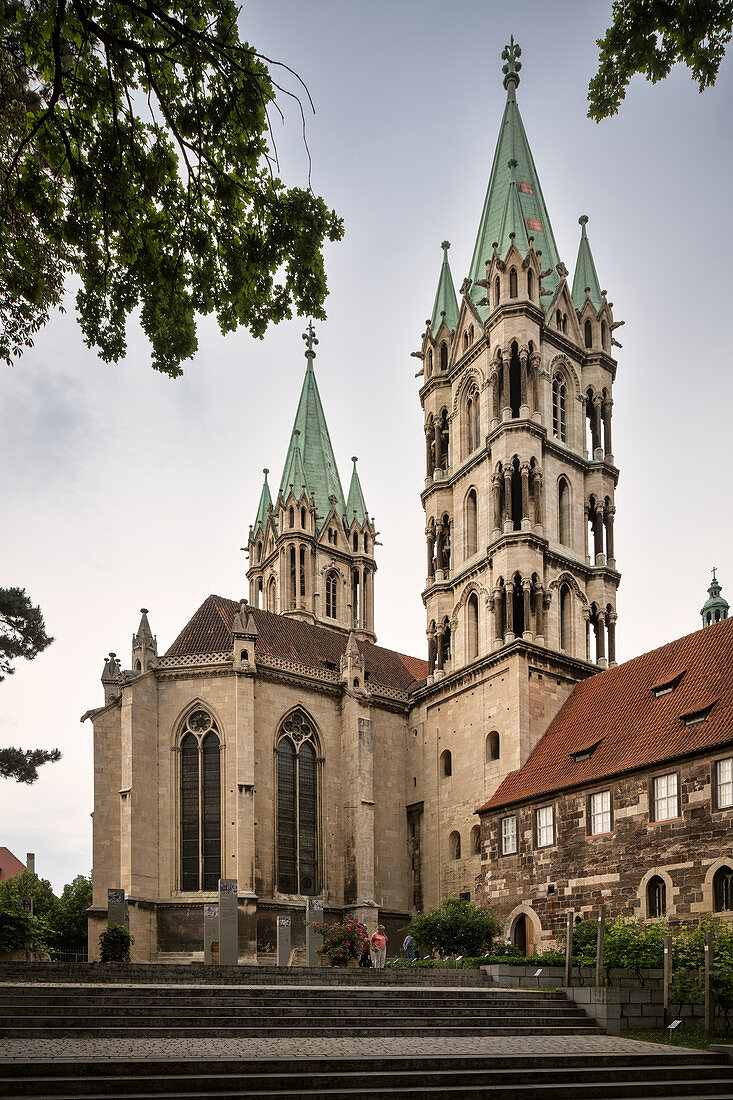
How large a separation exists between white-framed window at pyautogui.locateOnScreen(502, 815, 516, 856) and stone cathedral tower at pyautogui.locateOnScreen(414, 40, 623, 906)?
2.70 meters

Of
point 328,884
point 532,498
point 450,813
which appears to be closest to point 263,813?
point 328,884

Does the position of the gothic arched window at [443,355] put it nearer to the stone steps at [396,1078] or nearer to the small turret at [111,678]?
the small turret at [111,678]

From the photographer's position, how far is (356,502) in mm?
68438

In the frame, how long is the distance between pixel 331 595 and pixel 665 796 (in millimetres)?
37916

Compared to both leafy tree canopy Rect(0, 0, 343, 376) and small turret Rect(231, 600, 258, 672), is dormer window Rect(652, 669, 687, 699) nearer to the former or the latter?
small turret Rect(231, 600, 258, 672)

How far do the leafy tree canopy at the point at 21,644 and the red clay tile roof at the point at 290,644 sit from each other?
9736 mm

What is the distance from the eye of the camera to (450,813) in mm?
40844

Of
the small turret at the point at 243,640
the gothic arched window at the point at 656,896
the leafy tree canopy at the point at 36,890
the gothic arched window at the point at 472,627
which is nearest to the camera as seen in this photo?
the gothic arched window at the point at 656,896

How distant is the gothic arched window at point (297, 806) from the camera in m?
39.1

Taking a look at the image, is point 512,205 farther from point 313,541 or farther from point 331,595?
point 331,595

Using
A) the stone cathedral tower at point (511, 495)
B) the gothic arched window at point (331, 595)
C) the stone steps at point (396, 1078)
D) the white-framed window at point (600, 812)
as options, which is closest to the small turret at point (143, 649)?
the stone cathedral tower at point (511, 495)

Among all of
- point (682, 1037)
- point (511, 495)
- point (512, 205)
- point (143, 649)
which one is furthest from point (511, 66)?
point (682, 1037)

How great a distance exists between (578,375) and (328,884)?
81.2 feet

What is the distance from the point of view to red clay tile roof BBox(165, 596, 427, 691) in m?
40.7
